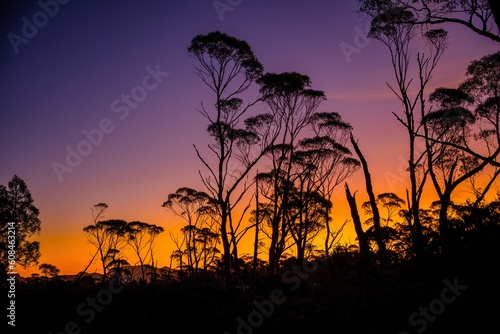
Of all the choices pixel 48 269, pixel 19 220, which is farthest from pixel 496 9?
pixel 48 269

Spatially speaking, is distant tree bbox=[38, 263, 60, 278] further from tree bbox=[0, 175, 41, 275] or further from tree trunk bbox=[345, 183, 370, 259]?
tree trunk bbox=[345, 183, 370, 259]

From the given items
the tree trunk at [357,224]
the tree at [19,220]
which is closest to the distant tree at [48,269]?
the tree at [19,220]

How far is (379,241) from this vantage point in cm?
1477

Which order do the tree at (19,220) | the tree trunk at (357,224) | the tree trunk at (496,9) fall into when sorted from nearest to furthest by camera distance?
the tree trunk at (496,9) → the tree trunk at (357,224) → the tree at (19,220)

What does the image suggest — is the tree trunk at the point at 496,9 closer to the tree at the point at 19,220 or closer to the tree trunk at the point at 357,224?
the tree trunk at the point at 357,224

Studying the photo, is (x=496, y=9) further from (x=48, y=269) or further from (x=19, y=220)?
(x=48, y=269)

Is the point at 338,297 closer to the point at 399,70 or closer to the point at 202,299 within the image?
the point at 202,299

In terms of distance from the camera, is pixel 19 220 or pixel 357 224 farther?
pixel 19 220

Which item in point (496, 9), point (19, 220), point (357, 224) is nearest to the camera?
point (496, 9)

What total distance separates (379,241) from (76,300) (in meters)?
11.5

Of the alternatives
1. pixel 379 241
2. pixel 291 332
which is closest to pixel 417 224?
pixel 379 241

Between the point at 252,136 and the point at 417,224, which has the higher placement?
the point at 252,136

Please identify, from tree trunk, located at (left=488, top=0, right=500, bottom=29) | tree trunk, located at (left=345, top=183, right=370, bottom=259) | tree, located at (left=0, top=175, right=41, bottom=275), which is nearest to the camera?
tree trunk, located at (left=488, top=0, right=500, bottom=29)

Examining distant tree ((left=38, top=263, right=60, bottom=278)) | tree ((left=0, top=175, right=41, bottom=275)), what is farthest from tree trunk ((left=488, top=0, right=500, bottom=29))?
distant tree ((left=38, top=263, right=60, bottom=278))
